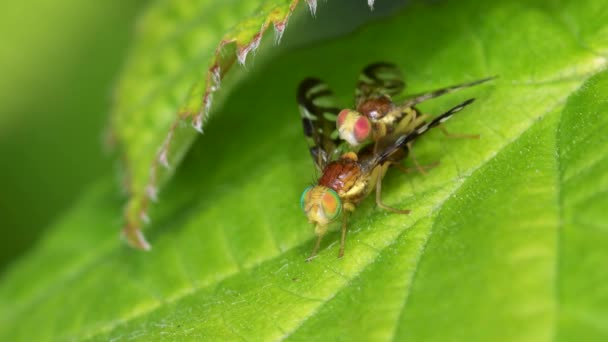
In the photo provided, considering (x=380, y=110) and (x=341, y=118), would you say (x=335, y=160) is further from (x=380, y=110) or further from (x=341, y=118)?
(x=380, y=110)

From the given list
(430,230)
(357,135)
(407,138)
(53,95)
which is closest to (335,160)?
(357,135)

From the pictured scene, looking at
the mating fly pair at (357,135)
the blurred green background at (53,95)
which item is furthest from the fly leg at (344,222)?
the blurred green background at (53,95)

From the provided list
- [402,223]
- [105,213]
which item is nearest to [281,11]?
[402,223]

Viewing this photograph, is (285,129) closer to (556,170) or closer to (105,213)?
(105,213)

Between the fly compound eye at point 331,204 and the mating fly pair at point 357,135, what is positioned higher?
the mating fly pair at point 357,135

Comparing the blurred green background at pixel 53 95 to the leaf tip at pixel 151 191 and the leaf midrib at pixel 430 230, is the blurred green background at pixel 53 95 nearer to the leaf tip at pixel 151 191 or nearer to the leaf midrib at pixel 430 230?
the leaf tip at pixel 151 191

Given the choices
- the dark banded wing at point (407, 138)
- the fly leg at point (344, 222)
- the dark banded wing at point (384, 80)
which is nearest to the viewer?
the fly leg at point (344, 222)
